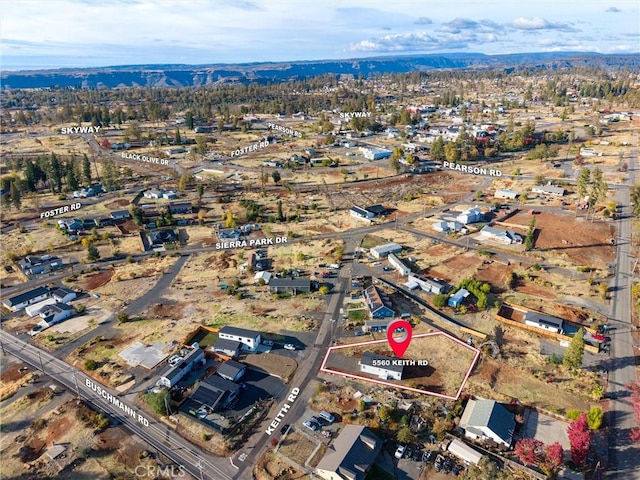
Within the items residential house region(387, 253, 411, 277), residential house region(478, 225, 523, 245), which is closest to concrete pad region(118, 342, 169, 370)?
residential house region(387, 253, 411, 277)

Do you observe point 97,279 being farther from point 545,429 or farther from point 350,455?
point 545,429

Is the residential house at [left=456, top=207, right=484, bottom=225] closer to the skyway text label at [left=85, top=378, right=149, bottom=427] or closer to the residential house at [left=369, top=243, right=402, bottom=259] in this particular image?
the residential house at [left=369, top=243, right=402, bottom=259]

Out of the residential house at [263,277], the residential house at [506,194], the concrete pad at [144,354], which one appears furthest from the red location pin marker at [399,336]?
the residential house at [506,194]

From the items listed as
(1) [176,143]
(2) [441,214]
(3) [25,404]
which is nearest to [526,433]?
(3) [25,404]

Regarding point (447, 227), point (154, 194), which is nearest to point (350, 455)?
point (447, 227)

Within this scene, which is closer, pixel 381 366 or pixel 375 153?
pixel 381 366

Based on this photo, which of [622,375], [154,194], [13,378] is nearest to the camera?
[622,375]

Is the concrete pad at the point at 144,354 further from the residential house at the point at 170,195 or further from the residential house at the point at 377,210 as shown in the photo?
the residential house at the point at 170,195

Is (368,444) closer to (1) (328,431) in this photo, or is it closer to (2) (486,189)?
(1) (328,431)
